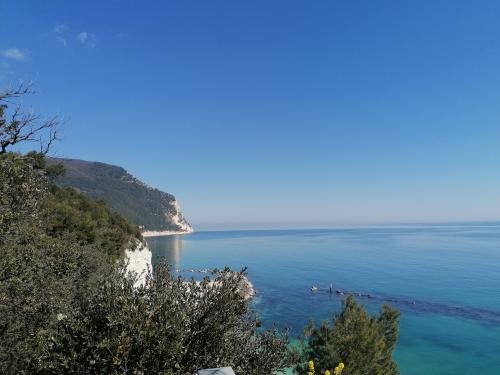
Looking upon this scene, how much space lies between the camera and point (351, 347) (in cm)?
2142

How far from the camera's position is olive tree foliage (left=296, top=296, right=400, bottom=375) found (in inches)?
831

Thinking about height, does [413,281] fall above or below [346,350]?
below

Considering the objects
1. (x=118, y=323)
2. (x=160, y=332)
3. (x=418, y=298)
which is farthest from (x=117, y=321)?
(x=418, y=298)

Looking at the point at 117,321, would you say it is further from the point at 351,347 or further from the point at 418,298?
the point at 418,298

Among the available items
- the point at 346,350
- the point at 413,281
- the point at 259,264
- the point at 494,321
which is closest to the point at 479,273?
the point at 413,281

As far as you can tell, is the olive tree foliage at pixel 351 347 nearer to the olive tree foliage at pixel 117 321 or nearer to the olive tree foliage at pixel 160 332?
the olive tree foliage at pixel 160 332

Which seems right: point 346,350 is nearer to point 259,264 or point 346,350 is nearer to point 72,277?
point 72,277

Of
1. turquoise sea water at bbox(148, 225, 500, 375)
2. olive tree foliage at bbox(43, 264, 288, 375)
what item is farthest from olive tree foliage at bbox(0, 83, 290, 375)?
turquoise sea water at bbox(148, 225, 500, 375)

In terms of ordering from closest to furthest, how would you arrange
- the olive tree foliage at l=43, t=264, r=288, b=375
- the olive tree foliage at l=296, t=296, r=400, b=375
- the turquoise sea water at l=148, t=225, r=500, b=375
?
1. the olive tree foliage at l=43, t=264, r=288, b=375
2. the olive tree foliage at l=296, t=296, r=400, b=375
3. the turquoise sea water at l=148, t=225, r=500, b=375

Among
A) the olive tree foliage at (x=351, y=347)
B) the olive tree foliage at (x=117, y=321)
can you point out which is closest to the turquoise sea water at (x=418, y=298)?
the olive tree foliage at (x=117, y=321)

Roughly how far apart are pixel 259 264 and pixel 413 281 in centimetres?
5068

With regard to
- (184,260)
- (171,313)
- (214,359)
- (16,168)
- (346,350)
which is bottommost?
(184,260)

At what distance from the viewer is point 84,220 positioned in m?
39.2

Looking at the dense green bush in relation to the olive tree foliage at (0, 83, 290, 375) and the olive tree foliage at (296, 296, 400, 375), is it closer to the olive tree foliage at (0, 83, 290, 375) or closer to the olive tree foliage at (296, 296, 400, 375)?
the olive tree foliage at (0, 83, 290, 375)
